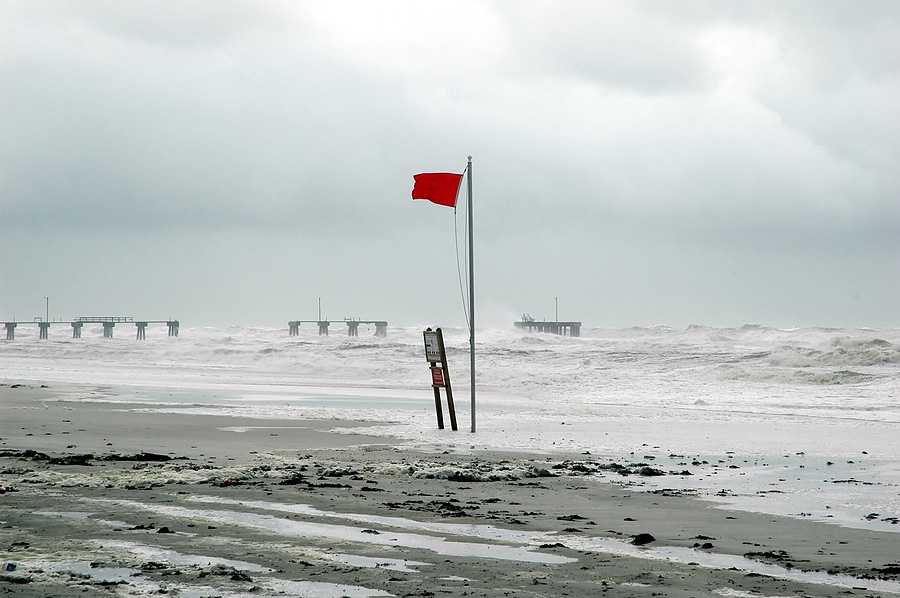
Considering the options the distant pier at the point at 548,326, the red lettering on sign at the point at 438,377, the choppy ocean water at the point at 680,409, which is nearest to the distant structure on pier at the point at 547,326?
the distant pier at the point at 548,326

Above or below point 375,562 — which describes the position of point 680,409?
below

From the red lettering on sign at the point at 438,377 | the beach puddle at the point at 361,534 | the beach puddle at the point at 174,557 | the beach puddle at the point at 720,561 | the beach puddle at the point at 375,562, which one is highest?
the red lettering on sign at the point at 438,377

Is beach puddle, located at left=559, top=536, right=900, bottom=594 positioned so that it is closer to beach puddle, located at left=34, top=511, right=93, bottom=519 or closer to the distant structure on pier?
beach puddle, located at left=34, top=511, right=93, bottom=519

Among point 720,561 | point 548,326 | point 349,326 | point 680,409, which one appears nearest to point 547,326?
point 548,326

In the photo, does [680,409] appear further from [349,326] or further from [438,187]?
[349,326]

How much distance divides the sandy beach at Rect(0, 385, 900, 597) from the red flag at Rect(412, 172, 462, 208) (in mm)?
5374

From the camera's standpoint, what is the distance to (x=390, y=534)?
641 centimetres

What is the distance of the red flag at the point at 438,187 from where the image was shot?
50.1 feet

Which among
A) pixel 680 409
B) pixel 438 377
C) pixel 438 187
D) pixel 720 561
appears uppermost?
pixel 438 187

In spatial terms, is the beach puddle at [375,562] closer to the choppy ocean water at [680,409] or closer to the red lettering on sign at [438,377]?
the choppy ocean water at [680,409]

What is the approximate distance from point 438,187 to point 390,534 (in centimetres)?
958

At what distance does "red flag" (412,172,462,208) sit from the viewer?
601 inches

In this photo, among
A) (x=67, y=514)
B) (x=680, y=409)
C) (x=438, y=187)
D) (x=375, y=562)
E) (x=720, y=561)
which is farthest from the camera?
(x=680, y=409)

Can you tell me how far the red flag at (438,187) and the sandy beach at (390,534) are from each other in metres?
5.37
